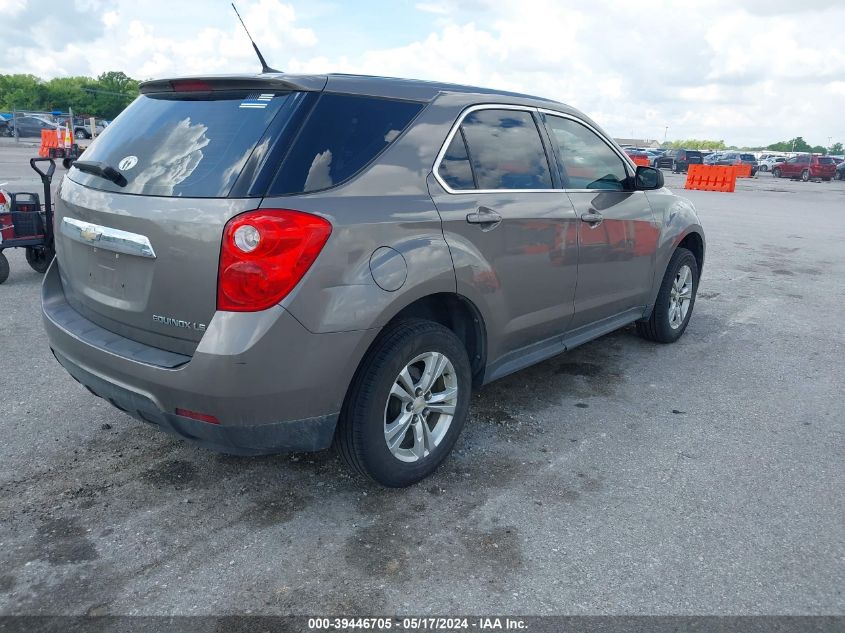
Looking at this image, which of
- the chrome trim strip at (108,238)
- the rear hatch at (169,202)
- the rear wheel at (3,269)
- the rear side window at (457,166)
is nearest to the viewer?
the rear hatch at (169,202)

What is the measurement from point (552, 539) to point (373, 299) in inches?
48.4

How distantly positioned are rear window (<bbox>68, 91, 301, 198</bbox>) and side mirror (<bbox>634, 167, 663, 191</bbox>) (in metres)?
2.73

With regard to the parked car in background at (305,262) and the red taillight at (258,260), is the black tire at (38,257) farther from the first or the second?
the red taillight at (258,260)

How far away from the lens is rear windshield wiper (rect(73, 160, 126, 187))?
9.95 ft

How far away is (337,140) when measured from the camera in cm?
290

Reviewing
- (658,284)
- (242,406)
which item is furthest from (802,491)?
(242,406)

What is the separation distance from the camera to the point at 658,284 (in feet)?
17.3

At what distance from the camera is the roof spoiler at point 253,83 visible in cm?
287

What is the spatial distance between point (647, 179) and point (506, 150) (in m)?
1.52

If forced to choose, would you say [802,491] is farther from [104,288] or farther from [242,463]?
[104,288]

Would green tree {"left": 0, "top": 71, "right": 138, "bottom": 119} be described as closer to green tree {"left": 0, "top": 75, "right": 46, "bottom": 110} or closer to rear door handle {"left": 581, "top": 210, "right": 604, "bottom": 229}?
green tree {"left": 0, "top": 75, "right": 46, "bottom": 110}

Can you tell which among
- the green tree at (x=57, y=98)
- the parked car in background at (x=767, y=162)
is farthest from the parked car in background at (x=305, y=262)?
the green tree at (x=57, y=98)

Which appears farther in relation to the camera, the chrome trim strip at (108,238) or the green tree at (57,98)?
the green tree at (57,98)

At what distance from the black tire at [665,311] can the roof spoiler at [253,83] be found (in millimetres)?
3401
